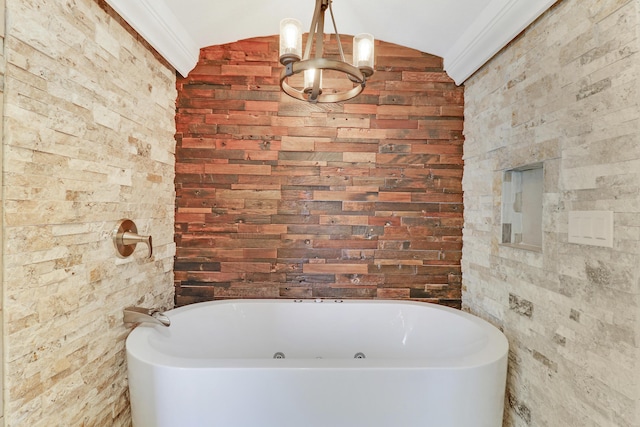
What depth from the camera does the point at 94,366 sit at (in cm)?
133

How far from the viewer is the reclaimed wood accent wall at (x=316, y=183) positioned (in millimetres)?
2109

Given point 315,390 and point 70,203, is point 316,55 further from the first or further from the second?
point 315,390

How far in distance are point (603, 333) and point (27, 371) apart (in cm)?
192

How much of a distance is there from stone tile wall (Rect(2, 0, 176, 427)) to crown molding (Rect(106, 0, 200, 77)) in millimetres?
73

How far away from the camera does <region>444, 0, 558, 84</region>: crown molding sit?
141 cm

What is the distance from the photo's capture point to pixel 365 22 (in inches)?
77.0

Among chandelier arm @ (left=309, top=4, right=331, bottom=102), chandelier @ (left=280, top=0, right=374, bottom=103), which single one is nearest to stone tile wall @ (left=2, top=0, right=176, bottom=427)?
chandelier @ (left=280, top=0, right=374, bottom=103)

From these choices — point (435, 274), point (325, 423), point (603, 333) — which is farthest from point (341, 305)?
point (603, 333)

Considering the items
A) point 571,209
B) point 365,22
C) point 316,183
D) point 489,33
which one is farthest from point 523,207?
point 365,22

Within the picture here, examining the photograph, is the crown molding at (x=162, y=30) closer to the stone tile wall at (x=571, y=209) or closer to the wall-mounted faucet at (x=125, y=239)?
the wall-mounted faucet at (x=125, y=239)

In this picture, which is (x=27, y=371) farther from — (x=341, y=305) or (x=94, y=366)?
(x=341, y=305)

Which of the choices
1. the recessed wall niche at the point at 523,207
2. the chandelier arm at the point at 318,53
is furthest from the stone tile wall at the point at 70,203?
the recessed wall niche at the point at 523,207

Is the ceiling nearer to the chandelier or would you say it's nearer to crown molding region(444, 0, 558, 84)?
crown molding region(444, 0, 558, 84)

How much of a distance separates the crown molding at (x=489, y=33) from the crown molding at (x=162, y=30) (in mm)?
1650
